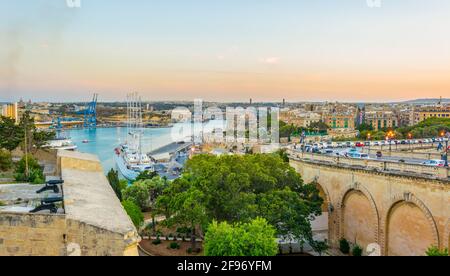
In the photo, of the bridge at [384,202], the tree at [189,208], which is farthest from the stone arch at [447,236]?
the tree at [189,208]

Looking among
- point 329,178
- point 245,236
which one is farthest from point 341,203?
point 245,236

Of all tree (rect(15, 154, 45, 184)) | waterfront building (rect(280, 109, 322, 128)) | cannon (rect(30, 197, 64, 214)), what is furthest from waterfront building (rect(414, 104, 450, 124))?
cannon (rect(30, 197, 64, 214))

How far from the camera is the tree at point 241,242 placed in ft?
46.7

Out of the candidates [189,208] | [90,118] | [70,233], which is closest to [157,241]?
[189,208]

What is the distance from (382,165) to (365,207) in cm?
257

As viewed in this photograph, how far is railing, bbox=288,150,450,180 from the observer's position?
18688 millimetres

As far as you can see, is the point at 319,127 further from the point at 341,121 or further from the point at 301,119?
the point at 301,119

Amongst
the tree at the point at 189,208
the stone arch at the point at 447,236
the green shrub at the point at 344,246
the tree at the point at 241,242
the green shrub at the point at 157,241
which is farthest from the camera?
the green shrub at the point at 344,246

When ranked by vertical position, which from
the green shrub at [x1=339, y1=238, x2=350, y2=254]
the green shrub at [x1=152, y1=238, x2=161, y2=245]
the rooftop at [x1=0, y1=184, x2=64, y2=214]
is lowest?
the green shrub at [x1=339, y1=238, x2=350, y2=254]

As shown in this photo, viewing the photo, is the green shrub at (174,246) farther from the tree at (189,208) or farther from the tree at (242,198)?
the tree at (242,198)

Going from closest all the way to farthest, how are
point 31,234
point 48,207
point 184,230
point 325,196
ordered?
point 31,234, point 48,207, point 184,230, point 325,196

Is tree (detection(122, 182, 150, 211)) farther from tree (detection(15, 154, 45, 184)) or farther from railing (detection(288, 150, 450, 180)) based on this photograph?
railing (detection(288, 150, 450, 180))

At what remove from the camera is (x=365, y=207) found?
23.2 meters
